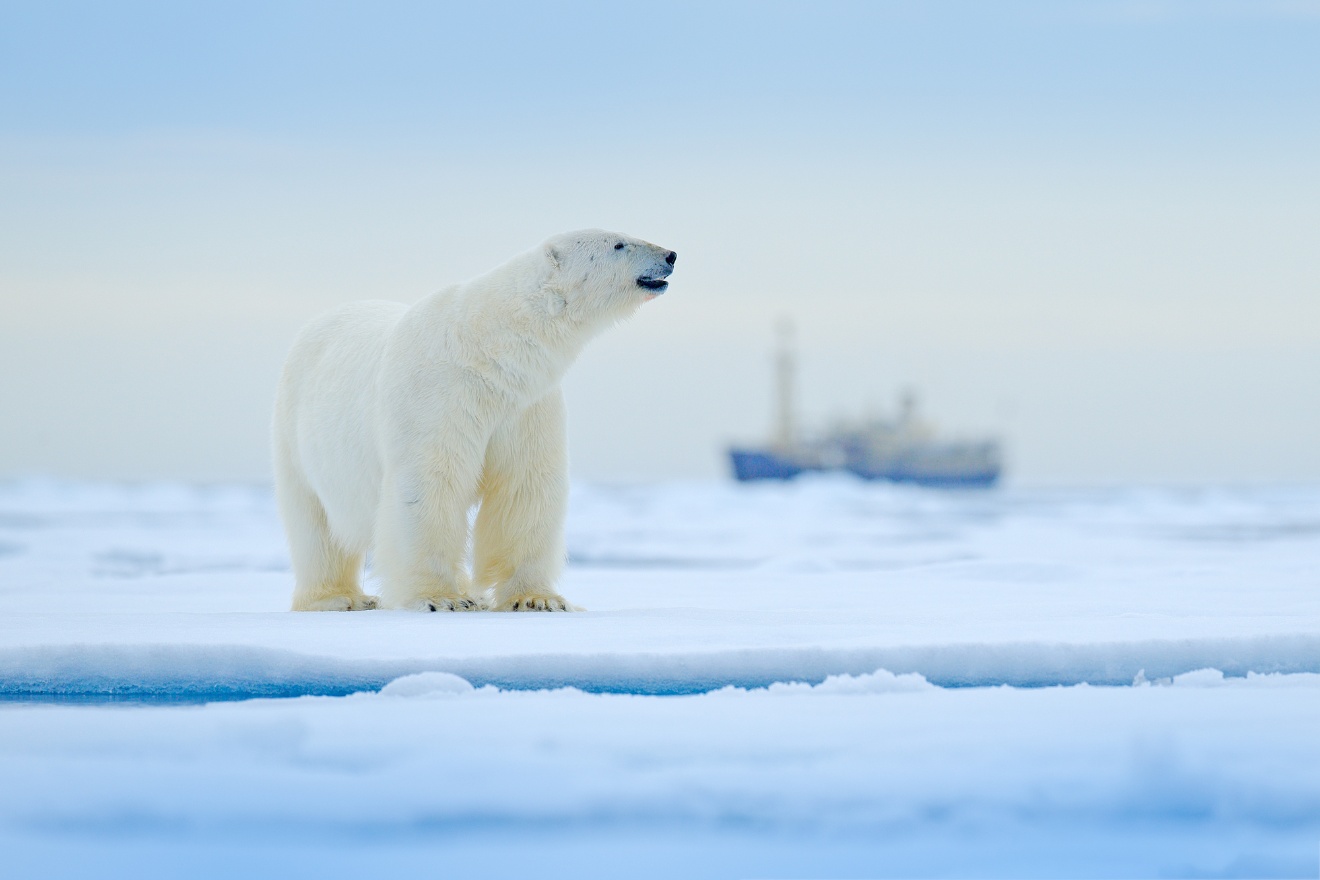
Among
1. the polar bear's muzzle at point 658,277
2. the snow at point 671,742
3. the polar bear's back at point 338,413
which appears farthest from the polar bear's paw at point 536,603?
the polar bear's muzzle at point 658,277

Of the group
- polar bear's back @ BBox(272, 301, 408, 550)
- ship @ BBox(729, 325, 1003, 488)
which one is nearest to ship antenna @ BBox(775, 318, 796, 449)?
ship @ BBox(729, 325, 1003, 488)

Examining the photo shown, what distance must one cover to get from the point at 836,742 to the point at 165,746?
45.3 inches

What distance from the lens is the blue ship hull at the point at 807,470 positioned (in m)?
44.9

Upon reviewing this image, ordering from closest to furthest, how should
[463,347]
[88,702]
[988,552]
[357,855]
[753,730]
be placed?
[357,855] → [753,730] → [88,702] → [463,347] → [988,552]

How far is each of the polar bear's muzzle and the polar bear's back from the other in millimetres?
884

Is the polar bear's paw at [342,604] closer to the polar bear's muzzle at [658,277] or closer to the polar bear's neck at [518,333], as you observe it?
the polar bear's neck at [518,333]

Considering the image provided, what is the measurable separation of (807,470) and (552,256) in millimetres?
41772

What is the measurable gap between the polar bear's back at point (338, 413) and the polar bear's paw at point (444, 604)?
41 centimetres

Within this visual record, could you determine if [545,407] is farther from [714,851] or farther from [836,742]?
[714,851]

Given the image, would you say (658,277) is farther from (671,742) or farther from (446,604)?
(671,742)

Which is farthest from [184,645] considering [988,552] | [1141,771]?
[988,552]

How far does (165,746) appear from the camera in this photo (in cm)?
209

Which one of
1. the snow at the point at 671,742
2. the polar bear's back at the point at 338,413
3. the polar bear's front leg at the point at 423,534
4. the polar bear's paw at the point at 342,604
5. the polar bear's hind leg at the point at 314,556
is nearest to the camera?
the snow at the point at 671,742

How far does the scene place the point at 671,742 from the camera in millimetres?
2143
